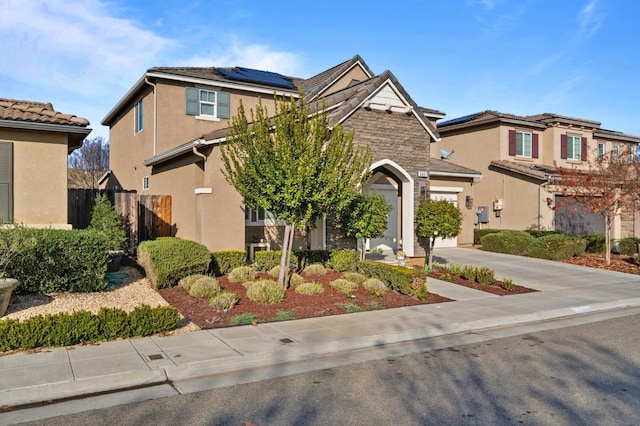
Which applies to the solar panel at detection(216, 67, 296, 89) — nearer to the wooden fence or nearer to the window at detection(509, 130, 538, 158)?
the wooden fence

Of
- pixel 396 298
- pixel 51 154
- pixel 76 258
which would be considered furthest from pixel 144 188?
pixel 396 298

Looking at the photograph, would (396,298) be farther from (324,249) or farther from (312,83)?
(312,83)

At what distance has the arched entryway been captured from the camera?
1647 cm

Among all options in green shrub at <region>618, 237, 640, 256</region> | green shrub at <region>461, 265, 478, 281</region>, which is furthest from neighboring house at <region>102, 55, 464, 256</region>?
green shrub at <region>618, 237, 640, 256</region>

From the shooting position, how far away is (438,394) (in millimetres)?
5812

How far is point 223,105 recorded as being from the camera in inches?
749

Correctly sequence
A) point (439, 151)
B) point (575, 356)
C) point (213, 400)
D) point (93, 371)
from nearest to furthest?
point (213, 400) < point (93, 371) < point (575, 356) < point (439, 151)

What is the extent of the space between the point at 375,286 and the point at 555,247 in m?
10.4

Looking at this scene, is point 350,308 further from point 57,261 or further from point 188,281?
point 57,261

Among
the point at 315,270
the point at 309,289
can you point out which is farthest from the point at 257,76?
the point at 309,289

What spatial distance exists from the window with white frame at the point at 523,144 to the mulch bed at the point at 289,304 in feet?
56.9

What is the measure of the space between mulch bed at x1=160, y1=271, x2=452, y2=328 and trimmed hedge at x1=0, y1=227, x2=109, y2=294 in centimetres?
155

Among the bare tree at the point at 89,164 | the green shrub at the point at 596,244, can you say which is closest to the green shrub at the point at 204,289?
the green shrub at the point at 596,244

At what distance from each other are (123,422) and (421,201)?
40.0 feet
